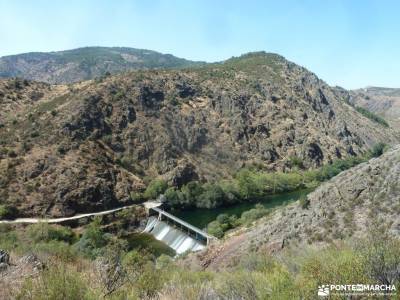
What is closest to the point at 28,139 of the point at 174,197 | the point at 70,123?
the point at 70,123

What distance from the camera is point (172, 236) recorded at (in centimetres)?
9206

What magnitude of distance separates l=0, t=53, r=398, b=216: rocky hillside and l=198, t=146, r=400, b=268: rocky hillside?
59.8m

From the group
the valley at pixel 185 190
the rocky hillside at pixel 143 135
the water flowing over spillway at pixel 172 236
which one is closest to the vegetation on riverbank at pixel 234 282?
the valley at pixel 185 190

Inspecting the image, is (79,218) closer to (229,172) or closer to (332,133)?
(229,172)

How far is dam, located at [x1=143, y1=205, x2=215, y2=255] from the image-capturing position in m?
83.4

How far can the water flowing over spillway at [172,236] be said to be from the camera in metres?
83.0

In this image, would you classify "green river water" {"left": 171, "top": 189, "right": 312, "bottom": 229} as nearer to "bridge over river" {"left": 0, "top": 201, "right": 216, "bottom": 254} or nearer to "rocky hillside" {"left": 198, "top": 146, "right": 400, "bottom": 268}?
"bridge over river" {"left": 0, "top": 201, "right": 216, "bottom": 254}

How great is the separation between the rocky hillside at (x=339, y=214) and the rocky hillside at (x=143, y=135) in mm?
59773

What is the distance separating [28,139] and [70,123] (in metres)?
13.3
